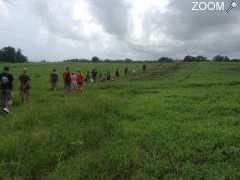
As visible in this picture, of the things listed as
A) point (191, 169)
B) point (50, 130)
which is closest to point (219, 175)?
point (191, 169)

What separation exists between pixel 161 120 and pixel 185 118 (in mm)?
1010

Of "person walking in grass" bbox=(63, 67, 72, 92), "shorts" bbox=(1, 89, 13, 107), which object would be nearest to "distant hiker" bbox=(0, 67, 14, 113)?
"shorts" bbox=(1, 89, 13, 107)

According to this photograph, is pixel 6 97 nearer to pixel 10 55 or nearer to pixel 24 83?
pixel 24 83

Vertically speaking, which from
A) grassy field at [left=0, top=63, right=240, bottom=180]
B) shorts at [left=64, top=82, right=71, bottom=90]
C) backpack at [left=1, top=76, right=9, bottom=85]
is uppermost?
backpack at [left=1, top=76, right=9, bottom=85]

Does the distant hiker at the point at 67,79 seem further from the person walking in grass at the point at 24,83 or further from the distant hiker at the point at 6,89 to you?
the distant hiker at the point at 6,89

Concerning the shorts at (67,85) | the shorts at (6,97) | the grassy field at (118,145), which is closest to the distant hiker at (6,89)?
the shorts at (6,97)

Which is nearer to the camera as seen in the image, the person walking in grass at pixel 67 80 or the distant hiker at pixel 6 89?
the distant hiker at pixel 6 89

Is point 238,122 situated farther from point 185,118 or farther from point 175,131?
point 175,131

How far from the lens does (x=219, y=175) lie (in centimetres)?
560

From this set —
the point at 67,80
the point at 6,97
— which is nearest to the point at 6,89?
the point at 6,97

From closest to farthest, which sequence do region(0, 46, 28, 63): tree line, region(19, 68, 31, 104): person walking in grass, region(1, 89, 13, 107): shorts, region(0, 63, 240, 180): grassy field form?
1. region(0, 63, 240, 180): grassy field
2. region(1, 89, 13, 107): shorts
3. region(19, 68, 31, 104): person walking in grass
4. region(0, 46, 28, 63): tree line

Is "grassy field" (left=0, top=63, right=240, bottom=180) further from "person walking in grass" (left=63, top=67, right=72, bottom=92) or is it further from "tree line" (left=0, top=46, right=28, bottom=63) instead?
"tree line" (left=0, top=46, right=28, bottom=63)

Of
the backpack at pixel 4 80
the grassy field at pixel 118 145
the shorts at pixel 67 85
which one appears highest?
the backpack at pixel 4 80

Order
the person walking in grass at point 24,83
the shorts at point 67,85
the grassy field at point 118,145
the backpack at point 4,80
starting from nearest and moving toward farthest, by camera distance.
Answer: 1. the grassy field at point 118,145
2. the backpack at point 4,80
3. the person walking in grass at point 24,83
4. the shorts at point 67,85
